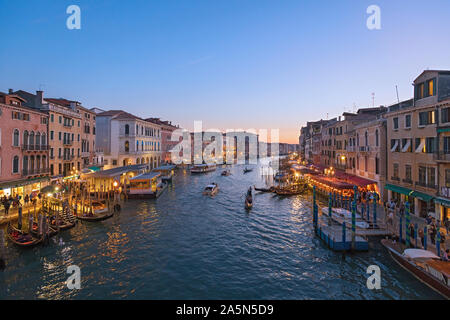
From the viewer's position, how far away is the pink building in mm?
23719

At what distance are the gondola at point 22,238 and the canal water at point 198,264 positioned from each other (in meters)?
0.48

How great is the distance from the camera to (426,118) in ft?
66.6

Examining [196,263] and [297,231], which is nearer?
[196,263]

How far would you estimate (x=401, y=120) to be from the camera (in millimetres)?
23328

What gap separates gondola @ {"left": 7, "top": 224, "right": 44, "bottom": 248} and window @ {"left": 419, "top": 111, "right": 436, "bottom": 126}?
30.2 m

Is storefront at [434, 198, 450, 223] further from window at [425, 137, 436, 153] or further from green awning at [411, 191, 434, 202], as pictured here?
window at [425, 137, 436, 153]

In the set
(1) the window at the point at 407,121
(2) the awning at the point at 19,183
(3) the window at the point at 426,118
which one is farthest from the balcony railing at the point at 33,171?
(3) the window at the point at 426,118

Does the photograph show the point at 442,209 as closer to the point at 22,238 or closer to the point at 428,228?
the point at 428,228

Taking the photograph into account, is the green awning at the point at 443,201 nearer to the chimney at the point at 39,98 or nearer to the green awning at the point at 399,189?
the green awning at the point at 399,189

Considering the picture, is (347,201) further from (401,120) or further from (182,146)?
(182,146)

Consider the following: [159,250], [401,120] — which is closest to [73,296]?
[159,250]

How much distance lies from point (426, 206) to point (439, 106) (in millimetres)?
7957

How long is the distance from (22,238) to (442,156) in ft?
99.6

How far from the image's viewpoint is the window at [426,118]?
19719mm
